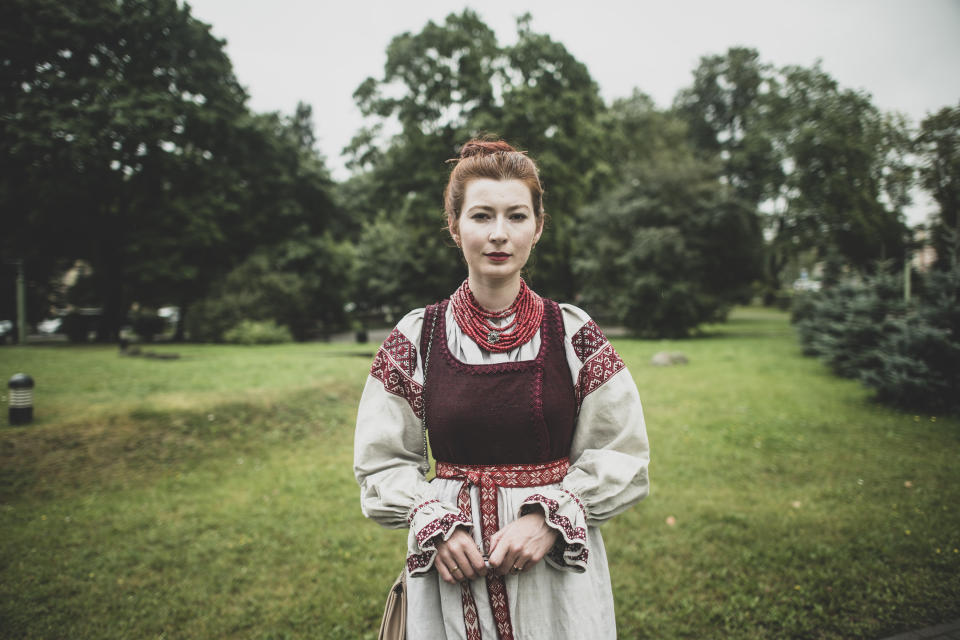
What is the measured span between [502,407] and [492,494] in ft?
0.92

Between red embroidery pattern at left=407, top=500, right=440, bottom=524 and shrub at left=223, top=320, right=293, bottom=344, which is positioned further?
shrub at left=223, top=320, right=293, bottom=344

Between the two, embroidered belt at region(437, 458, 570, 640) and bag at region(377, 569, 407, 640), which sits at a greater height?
embroidered belt at region(437, 458, 570, 640)

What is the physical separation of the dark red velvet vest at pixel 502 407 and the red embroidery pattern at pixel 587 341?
52 millimetres

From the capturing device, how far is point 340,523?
4.89 metres

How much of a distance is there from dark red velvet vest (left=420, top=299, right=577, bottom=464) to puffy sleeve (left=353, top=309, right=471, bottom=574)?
76mm

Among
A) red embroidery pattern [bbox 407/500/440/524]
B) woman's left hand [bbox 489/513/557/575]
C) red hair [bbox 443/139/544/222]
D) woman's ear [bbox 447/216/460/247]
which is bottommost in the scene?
woman's left hand [bbox 489/513/557/575]

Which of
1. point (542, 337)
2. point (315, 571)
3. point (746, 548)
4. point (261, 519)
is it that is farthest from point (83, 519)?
point (746, 548)

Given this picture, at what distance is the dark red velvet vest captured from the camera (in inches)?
59.7

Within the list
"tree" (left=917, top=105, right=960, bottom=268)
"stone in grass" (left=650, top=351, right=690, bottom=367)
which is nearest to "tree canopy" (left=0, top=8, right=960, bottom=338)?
"tree" (left=917, top=105, right=960, bottom=268)

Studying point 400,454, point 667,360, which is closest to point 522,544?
point 400,454

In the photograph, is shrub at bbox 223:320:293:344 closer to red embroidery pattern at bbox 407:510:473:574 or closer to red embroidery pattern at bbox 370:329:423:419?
red embroidery pattern at bbox 370:329:423:419

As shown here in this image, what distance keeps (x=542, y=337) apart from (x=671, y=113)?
38679 mm

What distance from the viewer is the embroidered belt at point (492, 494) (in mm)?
1512

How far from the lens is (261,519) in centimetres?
495
